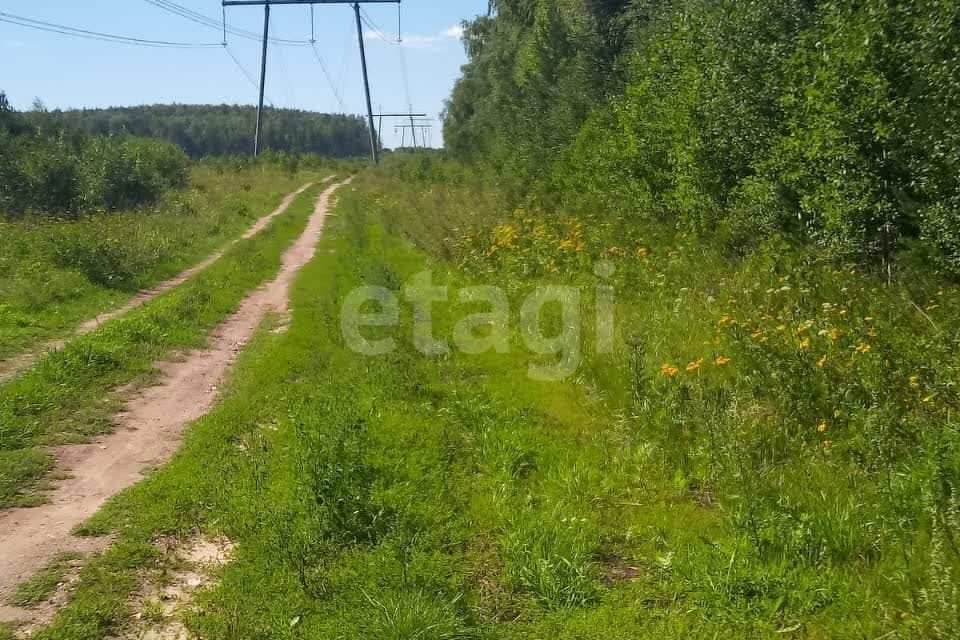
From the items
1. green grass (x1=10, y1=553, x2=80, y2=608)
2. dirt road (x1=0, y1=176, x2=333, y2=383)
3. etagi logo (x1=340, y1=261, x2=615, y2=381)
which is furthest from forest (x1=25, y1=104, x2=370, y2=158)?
green grass (x1=10, y1=553, x2=80, y2=608)

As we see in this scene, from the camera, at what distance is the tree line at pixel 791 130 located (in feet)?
21.6

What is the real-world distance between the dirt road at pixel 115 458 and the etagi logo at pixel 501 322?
1.80 m

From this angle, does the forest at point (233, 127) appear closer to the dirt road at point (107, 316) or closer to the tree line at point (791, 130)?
the dirt road at point (107, 316)

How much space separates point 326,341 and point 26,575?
5202 millimetres

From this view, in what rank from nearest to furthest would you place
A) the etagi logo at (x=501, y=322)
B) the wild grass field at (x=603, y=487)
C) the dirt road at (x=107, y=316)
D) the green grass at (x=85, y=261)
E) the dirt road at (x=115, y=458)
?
the wild grass field at (x=603, y=487)
the dirt road at (x=115, y=458)
the etagi logo at (x=501, y=322)
the dirt road at (x=107, y=316)
the green grass at (x=85, y=261)

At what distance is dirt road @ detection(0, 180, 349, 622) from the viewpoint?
4.28 meters

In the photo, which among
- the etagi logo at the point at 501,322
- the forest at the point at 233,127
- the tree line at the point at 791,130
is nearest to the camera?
the tree line at the point at 791,130

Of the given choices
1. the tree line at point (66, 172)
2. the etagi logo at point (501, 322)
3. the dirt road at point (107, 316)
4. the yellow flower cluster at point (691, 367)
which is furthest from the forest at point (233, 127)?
the yellow flower cluster at point (691, 367)

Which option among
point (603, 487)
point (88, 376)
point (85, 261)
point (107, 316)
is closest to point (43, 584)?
point (603, 487)

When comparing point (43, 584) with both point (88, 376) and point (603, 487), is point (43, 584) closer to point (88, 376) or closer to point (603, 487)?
point (603, 487)

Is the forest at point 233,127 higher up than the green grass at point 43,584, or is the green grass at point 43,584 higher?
the forest at point 233,127

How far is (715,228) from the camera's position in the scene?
10.6 m

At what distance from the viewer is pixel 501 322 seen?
29.7 feet

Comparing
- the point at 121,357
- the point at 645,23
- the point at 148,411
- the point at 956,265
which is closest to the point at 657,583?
the point at 956,265
